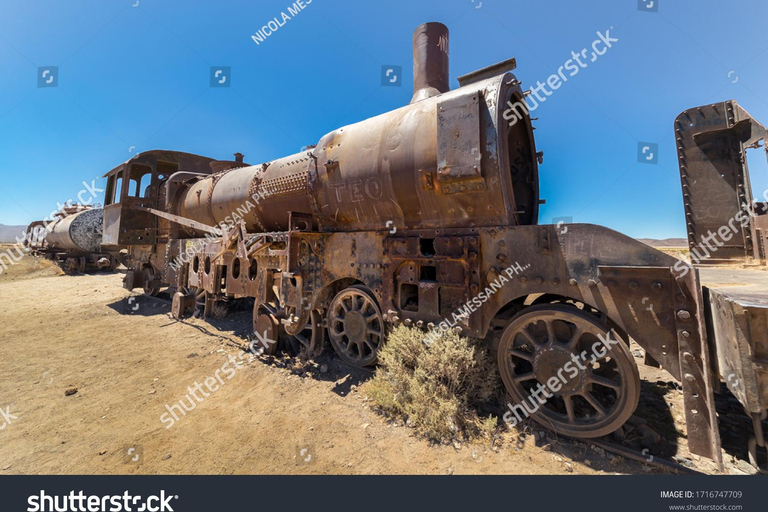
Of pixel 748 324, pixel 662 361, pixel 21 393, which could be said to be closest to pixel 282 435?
pixel 662 361

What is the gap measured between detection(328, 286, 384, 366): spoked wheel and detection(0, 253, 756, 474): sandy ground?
0.28 meters

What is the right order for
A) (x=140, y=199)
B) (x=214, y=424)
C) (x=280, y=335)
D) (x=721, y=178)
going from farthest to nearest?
1. (x=140, y=199)
2. (x=280, y=335)
3. (x=721, y=178)
4. (x=214, y=424)

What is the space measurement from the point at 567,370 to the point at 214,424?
4225 millimetres

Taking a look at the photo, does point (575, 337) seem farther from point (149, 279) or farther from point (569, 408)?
point (149, 279)

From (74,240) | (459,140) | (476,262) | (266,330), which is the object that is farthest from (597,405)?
(74,240)

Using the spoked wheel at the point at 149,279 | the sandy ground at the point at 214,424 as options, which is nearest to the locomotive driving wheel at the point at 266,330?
the sandy ground at the point at 214,424

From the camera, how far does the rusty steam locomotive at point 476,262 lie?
2.71 metres

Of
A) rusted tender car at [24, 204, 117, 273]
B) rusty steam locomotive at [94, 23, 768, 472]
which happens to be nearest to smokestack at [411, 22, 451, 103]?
rusty steam locomotive at [94, 23, 768, 472]

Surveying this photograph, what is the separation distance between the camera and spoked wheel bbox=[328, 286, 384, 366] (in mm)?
4664

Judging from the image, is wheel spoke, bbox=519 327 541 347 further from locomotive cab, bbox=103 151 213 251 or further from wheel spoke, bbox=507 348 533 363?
locomotive cab, bbox=103 151 213 251

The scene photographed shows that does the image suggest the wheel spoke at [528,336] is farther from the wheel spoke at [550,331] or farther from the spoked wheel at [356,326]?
the spoked wheel at [356,326]

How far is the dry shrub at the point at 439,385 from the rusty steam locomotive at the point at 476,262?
27 cm

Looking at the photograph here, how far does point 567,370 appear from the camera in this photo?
10.1 ft

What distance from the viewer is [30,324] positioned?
8562mm
